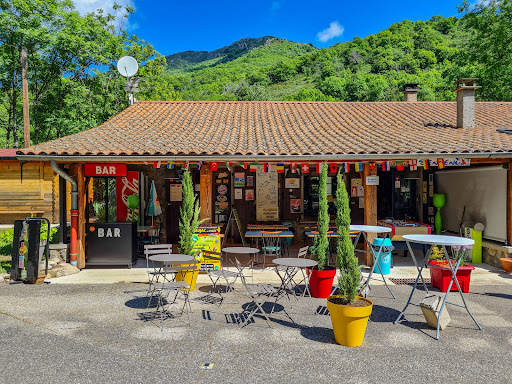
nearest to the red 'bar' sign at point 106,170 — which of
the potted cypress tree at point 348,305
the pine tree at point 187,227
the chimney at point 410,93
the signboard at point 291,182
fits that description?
the pine tree at point 187,227

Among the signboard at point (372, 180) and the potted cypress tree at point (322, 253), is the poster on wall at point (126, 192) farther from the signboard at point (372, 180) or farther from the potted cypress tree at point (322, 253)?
the potted cypress tree at point (322, 253)

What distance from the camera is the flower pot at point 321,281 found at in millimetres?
6070

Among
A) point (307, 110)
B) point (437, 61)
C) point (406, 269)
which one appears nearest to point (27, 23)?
point (307, 110)

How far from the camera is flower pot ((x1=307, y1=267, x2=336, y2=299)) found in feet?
19.9

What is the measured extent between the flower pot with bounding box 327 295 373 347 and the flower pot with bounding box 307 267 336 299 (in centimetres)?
163

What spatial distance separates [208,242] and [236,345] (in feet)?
11.9

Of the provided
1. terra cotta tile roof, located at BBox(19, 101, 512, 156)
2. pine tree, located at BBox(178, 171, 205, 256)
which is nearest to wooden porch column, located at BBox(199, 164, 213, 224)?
terra cotta tile roof, located at BBox(19, 101, 512, 156)

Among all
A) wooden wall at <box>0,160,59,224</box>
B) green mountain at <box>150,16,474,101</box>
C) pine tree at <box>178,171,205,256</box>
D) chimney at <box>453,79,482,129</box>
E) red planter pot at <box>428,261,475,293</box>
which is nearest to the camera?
red planter pot at <box>428,261,475,293</box>

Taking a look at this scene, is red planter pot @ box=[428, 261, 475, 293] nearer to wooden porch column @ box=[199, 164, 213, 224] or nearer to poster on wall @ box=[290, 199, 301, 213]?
wooden porch column @ box=[199, 164, 213, 224]

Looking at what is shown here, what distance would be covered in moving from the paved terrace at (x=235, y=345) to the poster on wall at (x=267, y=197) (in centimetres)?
564

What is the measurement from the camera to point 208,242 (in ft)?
26.0

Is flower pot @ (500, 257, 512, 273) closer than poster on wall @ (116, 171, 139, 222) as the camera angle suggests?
Yes

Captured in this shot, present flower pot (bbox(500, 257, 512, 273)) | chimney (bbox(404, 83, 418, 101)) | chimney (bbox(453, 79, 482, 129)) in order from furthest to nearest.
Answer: chimney (bbox(404, 83, 418, 101)) < chimney (bbox(453, 79, 482, 129)) < flower pot (bbox(500, 257, 512, 273))

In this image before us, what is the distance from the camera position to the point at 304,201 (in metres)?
11.9
